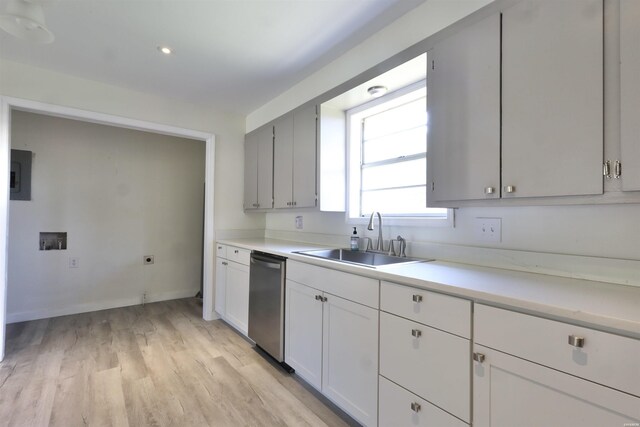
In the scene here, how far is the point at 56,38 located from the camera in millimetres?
2156

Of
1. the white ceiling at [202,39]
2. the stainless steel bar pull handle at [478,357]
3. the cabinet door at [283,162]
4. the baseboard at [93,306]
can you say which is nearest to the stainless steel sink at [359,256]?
the cabinet door at [283,162]

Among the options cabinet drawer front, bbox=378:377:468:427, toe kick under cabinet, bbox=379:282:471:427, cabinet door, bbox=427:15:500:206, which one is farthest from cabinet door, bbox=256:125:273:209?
cabinet drawer front, bbox=378:377:468:427

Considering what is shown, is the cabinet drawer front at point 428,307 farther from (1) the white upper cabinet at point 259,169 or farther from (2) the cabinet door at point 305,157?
(1) the white upper cabinet at point 259,169

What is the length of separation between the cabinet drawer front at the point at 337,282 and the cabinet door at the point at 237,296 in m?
0.79

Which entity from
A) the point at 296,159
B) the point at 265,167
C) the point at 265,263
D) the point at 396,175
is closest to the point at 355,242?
the point at 396,175

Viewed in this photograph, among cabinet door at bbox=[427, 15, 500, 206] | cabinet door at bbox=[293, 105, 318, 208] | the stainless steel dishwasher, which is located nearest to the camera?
cabinet door at bbox=[427, 15, 500, 206]

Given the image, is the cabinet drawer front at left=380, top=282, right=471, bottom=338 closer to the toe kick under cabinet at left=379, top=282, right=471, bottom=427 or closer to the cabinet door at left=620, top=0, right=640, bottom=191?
the toe kick under cabinet at left=379, top=282, right=471, bottom=427

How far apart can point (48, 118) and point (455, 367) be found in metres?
4.54

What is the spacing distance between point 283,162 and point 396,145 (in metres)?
1.13

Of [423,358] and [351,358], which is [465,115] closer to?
[423,358]

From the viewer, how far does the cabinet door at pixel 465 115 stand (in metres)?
1.37

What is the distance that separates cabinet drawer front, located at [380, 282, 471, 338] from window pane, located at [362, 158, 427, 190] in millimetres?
935

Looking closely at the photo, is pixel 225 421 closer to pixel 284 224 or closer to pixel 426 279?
pixel 426 279

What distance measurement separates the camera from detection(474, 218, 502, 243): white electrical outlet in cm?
159
